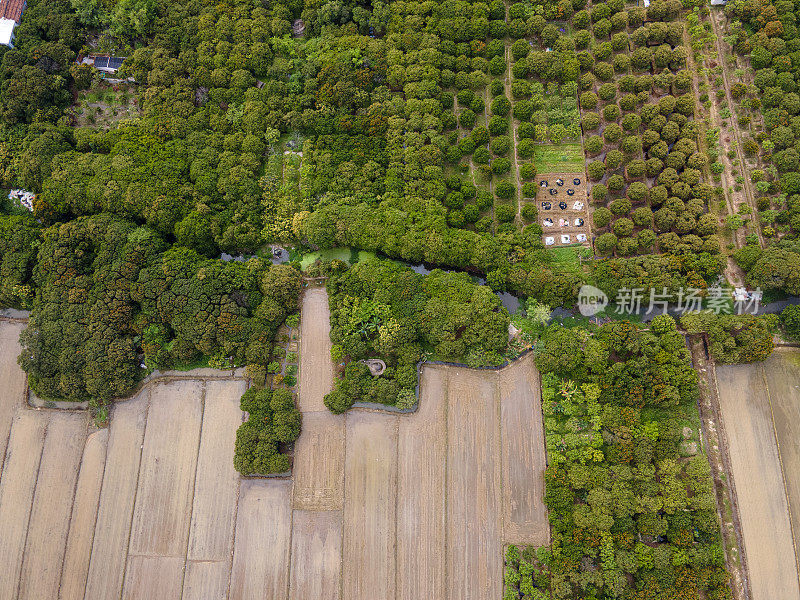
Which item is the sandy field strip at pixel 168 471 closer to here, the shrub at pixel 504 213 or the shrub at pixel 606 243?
the shrub at pixel 504 213

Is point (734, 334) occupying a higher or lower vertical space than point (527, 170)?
lower

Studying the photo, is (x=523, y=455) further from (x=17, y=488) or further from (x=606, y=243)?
(x=17, y=488)

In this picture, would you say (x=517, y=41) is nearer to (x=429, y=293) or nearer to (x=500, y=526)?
(x=429, y=293)

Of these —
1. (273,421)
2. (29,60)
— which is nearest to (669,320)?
(273,421)

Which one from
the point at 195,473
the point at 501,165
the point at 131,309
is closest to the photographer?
the point at 195,473

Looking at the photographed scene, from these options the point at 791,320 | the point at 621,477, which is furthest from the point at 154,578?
the point at 791,320

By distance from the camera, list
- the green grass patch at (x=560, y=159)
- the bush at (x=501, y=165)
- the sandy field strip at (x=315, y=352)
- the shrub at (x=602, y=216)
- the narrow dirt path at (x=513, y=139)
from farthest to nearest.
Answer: the green grass patch at (x=560, y=159) → the narrow dirt path at (x=513, y=139) → the bush at (x=501, y=165) → the shrub at (x=602, y=216) → the sandy field strip at (x=315, y=352)

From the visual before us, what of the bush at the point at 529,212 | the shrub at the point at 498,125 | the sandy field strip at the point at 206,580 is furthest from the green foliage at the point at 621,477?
the sandy field strip at the point at 206,580
